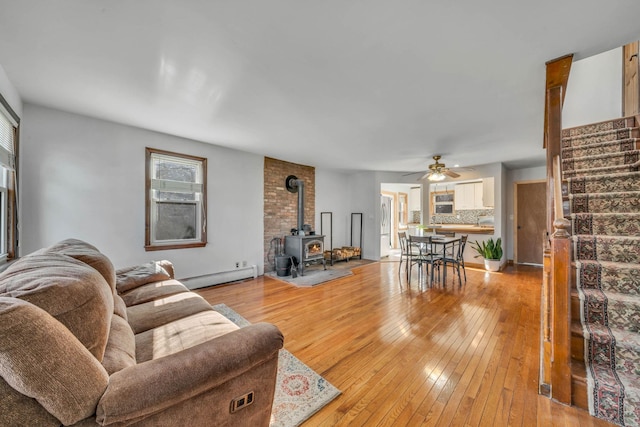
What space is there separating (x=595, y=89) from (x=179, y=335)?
654 cm

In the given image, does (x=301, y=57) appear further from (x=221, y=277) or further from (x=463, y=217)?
(x=463, y=217)

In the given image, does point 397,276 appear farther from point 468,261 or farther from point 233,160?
point 233,160

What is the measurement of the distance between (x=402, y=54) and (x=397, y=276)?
3.87m

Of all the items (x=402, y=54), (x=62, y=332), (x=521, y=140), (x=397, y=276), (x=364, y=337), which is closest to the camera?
(x=62, y=332)

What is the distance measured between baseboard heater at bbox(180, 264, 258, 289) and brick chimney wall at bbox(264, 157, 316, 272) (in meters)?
0.45

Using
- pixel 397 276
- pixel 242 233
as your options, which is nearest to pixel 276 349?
pixel 242 233

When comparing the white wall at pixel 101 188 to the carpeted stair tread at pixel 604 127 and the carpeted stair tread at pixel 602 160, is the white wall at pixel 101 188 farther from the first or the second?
the carpeted stair tread at pixel 604 127

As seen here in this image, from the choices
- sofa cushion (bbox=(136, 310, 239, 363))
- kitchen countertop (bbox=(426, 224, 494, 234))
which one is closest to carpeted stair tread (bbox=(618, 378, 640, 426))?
sofa cushion (bbox=(136, 310, 239, 363))

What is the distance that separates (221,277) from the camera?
4188 mm

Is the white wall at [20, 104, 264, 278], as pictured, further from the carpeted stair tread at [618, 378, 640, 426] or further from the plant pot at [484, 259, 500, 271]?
the plant pot at [484, 259, 500, 271]

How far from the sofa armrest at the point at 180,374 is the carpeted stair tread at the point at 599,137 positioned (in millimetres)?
4359

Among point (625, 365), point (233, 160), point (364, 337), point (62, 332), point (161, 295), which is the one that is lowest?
point (364, 337)

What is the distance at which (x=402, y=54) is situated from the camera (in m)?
1.87

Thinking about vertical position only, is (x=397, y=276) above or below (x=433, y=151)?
below
